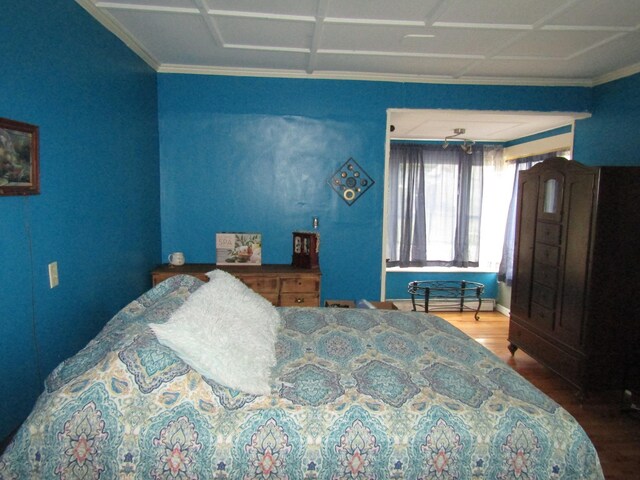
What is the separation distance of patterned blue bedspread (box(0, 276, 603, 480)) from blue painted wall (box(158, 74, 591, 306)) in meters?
2.16

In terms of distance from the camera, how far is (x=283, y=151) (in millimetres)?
3725

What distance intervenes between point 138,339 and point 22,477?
55 cm

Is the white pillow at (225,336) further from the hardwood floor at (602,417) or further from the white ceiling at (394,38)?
the hardwood floor at (602,417)

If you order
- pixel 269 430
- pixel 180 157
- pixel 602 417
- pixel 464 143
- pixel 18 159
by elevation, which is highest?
pixel 464 143

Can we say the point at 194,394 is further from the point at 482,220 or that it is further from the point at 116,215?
the point at 482,220

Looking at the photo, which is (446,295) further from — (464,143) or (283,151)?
(283,151)

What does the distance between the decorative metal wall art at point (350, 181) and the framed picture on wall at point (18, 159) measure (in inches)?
95.1

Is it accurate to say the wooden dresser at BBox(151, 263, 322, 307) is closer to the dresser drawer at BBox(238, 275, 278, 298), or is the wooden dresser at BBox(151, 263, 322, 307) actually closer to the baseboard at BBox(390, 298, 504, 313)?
the dresser drawer at BBox(238, 275, 278, 298)

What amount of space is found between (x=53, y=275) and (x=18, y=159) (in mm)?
588

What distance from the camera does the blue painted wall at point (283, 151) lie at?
3.62 m

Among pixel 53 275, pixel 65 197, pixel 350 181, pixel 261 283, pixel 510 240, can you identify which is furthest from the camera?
pixel 510 240

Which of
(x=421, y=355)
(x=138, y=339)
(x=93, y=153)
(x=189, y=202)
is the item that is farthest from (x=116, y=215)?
(x=421, y=355)

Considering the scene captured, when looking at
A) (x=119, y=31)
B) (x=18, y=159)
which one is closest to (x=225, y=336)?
(x=18, y=159)

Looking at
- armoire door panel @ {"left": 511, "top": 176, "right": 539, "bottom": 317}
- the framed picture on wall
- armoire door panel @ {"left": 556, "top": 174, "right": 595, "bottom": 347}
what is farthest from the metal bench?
the framed picture on wall
